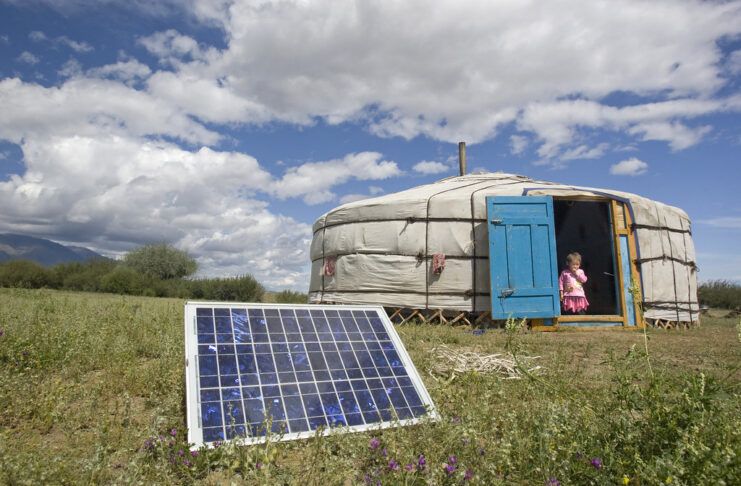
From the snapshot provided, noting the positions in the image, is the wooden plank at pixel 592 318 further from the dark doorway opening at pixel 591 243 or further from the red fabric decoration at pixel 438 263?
the dark doorway opening at pixel 591 243

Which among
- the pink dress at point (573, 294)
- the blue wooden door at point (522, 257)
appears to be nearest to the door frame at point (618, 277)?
the blue wooden door at point (522, 257)

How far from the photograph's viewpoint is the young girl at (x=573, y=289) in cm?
883

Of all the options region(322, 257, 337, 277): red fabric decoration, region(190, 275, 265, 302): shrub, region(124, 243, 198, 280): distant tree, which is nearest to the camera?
region(322, 257, 337, 277): red fabric decoration

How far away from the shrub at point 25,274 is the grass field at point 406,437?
1973 centimetres

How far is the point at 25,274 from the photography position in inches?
808

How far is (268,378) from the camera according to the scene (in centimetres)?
261

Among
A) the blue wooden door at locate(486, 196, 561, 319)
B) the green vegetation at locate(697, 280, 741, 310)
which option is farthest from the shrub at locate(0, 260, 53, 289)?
the green vegetation at locate(697, 280, 741, 310)

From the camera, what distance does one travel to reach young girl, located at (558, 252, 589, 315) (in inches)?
348

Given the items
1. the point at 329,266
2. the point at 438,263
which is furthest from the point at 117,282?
the point at 438,263

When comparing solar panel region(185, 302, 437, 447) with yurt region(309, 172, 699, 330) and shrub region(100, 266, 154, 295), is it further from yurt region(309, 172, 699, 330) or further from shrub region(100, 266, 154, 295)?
shrub region(100, 266, 154, 295)

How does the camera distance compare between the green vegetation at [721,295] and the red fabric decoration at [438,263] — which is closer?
the red fabric decoration at [438,263]

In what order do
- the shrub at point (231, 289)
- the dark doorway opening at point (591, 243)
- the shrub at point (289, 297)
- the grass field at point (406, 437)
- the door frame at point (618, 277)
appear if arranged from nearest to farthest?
the grass field at point (406, 437) < the door frame at point (618, 277) < the dark doorway opening at point (591, 243) < the shrub at point (289, 297) < the shrub at point (231, 289)

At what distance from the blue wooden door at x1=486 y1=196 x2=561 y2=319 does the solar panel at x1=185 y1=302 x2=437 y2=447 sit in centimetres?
523

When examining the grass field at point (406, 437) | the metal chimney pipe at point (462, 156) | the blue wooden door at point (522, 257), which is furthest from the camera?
the metal chimney pipe at point (462, 156)
